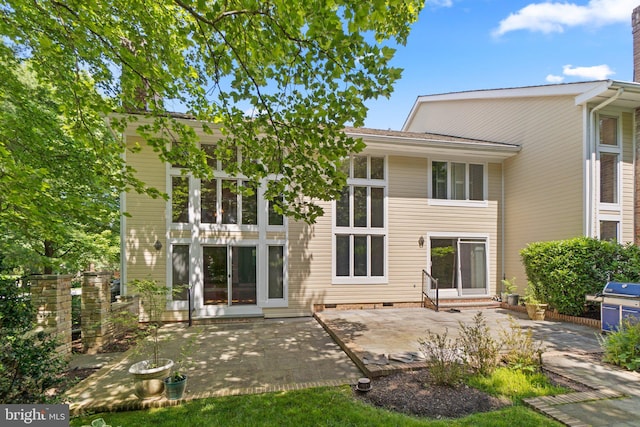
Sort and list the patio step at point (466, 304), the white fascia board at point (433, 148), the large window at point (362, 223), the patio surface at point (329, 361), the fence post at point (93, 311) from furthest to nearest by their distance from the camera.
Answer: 1. the patio step at point (466, 304)
2. the large window at point (362, 223)
3. the white fascia board at point (433, 148)
4. the fence post at point (93, 311)
5. the patio surface at point (329, 361)

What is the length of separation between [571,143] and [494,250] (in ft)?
13.4

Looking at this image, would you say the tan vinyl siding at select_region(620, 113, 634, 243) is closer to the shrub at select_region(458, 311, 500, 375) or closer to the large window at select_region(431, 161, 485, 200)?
the large window at select_region(431, 161, 485, 200)

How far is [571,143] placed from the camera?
8.80 metres

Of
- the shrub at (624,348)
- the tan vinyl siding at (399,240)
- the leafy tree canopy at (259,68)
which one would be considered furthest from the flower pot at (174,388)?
the shrub at (624,348)

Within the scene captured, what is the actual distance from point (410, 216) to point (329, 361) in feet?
20.2

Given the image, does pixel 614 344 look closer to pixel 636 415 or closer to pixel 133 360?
pixel 636 415

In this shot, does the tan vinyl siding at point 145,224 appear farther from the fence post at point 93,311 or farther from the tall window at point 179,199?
the fence post at point 93,311

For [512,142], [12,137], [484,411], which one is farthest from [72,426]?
[512,142]

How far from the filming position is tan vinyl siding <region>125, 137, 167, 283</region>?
27.5 feet

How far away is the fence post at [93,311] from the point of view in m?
6.16

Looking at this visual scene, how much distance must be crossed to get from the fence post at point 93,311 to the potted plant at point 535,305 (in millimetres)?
10299

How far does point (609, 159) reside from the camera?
885 centimetres

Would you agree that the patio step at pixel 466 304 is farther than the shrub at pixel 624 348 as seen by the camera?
Yes

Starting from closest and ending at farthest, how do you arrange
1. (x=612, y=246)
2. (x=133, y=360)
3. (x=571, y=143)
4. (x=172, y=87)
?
(x=172, y=87) < (x=133, y=360) < (x=612, y=246) < (x=571, y=143)
